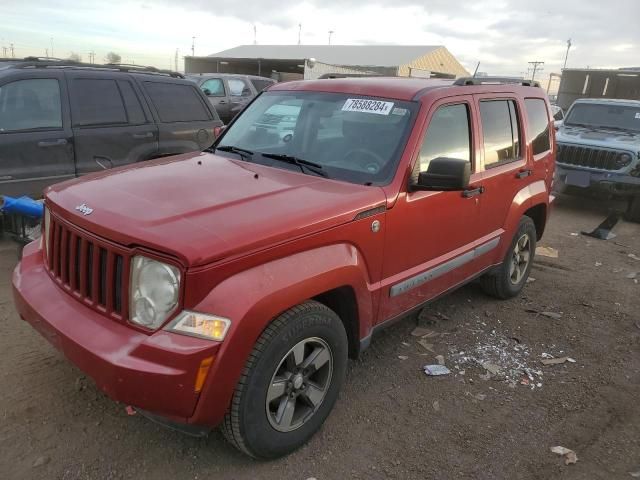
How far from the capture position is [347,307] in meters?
2.98

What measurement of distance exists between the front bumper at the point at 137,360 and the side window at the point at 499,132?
2775 millimetres

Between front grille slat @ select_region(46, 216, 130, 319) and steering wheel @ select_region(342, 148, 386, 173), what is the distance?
155cm

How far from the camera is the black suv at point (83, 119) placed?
514 cm

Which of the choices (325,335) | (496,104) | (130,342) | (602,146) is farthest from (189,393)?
(602,146)

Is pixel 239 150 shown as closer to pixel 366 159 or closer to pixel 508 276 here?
pixel 366 159

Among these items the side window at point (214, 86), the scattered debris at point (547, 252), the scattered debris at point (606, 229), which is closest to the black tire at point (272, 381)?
the scattered debris at point (547, 252)

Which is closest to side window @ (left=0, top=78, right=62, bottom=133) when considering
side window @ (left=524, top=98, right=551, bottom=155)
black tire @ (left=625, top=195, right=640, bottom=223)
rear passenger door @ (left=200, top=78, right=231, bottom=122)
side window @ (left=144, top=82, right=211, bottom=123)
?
side window @ (left=144, top=82, right=211, bottom=123)

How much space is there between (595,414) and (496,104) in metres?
2.39

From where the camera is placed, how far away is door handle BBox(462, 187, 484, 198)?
3721 millimetres

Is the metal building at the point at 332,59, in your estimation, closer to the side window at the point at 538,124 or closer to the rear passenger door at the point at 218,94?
the rear passenger door at the point at 218,94

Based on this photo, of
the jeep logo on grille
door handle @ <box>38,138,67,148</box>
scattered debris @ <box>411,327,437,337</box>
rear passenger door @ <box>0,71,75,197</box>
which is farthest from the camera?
door handle @ <box>38,138,67,148</box>

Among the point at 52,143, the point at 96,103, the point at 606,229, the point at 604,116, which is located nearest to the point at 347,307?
the point at 52,143

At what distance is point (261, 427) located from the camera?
2531 mm

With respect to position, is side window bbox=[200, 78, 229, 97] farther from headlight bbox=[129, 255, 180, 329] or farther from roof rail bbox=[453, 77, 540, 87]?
headlight bbox=[129, 255, 180, 329]
